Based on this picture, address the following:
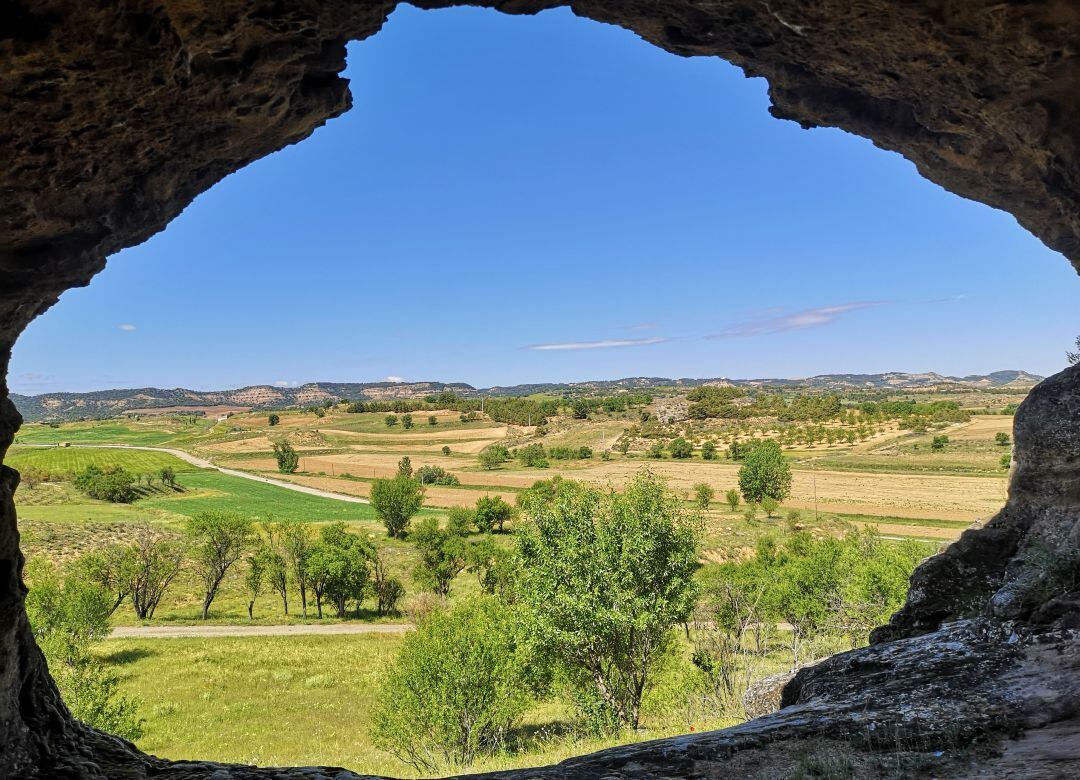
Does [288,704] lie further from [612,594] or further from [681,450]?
[681,450]

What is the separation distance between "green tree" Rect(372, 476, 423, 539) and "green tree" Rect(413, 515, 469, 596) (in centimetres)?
1622

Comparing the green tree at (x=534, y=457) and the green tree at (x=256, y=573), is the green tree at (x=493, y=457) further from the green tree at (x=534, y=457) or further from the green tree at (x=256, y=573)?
the green tree at (x=256, y=573)

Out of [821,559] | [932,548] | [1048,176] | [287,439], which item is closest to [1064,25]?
[1048,176]

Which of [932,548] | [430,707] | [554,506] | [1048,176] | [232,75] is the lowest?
[932,548]

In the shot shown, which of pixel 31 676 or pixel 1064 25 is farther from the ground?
pixel 1064 25

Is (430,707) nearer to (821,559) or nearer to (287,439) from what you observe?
(821,559)

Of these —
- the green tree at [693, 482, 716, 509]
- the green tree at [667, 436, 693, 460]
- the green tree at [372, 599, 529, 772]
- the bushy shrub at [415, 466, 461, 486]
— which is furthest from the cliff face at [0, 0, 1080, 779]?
the green tree at [667, 436, 693, 460]

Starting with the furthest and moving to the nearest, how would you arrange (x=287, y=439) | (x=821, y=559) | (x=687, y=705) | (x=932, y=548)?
(x=287, y=439) → (x=932, y=548) → (x=821, y=559) → (x=687, y=705)

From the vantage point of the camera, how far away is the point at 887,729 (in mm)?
6383

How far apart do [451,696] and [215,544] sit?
4027 cm

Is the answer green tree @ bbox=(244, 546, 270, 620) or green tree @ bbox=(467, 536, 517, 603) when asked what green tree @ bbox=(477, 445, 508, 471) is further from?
green tree @ bbox=(244, 546, 270, 620)

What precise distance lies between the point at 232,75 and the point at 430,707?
71.7ft

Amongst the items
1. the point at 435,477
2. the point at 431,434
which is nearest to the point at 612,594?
the point at 435,477

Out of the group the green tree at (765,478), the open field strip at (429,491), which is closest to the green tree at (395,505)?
the open field strip at (429,491)
